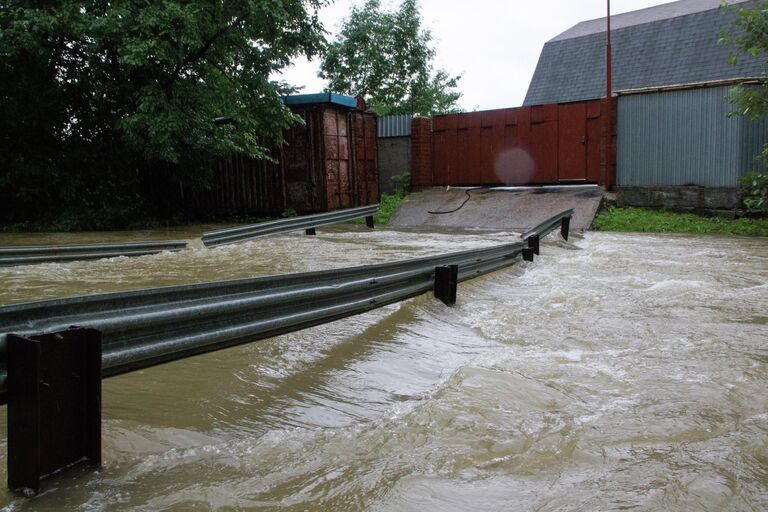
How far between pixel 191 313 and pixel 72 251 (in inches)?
263

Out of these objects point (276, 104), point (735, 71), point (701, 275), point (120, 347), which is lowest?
point (701, 275)

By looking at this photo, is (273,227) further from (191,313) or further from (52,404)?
(52,404)

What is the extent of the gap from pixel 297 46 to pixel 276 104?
1738mm

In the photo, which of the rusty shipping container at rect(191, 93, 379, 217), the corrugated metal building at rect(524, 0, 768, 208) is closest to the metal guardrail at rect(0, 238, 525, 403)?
the corrugated metal building at rect(524, 0, 768, 208)

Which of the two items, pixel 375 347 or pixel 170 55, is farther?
pixel 170 55

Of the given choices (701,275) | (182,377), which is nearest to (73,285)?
(182,377)

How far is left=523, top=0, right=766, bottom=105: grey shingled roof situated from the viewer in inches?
982

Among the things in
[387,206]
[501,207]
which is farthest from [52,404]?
[387,206]

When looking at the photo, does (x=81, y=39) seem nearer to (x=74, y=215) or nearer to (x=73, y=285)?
(x=74, y=215)

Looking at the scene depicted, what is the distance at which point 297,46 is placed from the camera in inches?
704

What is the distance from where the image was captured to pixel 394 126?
23.6 meters

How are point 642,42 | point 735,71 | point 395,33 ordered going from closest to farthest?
point 735,71 < point 642,42 < point 395,33

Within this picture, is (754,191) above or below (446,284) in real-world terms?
above

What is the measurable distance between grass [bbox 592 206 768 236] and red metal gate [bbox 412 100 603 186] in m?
2.47
